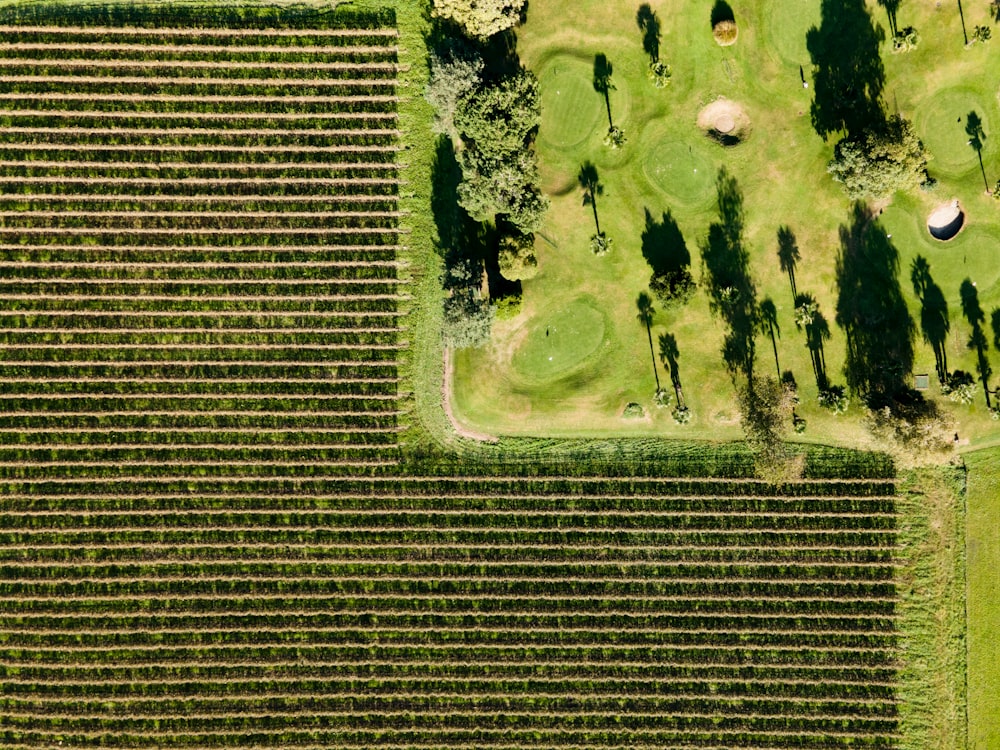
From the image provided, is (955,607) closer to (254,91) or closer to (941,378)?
(941,378)

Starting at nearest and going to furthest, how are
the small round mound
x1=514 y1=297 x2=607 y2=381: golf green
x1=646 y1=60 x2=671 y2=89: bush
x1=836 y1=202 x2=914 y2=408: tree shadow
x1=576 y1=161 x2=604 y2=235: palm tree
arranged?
1. x1=646 y1=60 x2=671 y2=89: bush
2. the small round mound
3. x1=836 y1=202 x2=914 y2=408: tree shadow
4. x1=576 y1=161 x2=604 y2=235: palm tree
5. x1=514 y1=297 x2=607 y2=381: golf green

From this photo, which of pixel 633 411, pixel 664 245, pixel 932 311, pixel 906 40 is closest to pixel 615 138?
pixel 664 245

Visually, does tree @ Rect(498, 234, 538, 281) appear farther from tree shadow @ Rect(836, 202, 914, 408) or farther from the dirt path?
tree shadow @ Rect(836, 202, 914, 408)

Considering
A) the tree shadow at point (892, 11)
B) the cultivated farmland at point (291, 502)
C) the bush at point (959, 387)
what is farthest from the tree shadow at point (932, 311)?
the tree shadow at point (892, 11)

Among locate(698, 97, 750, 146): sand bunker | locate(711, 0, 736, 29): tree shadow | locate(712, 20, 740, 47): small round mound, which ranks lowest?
locate(698, 97, 750, 146): sand bunker

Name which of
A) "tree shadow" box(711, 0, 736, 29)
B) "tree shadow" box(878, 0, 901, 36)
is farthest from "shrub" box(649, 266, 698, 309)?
"tree shadow" box(878, 0, 901, 36)

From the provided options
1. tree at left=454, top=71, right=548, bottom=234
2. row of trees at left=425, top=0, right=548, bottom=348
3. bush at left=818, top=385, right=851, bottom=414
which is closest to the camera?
tree at left=454, top=71, right=548, bottom=234
